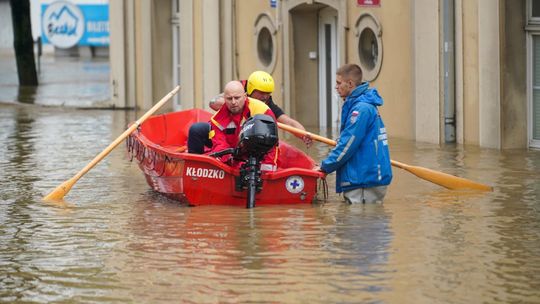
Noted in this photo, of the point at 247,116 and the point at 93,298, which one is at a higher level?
the point at 247,116

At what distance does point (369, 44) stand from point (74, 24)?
39.0m

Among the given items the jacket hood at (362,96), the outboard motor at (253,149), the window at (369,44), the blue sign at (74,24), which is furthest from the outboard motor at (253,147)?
the blue sign at (74,24)

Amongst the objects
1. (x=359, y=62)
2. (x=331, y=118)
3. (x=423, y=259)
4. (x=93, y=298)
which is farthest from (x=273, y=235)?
(x=331, y=118)

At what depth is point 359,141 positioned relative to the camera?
44.5 feet

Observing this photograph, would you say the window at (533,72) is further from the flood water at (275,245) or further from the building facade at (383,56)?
the flood water at (275,245)

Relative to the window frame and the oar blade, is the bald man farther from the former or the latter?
the window frame

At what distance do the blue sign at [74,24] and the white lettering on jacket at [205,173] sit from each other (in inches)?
1854

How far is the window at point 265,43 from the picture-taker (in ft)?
87.5

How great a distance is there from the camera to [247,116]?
14.5 meters

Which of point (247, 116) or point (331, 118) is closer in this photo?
point (247, 116)

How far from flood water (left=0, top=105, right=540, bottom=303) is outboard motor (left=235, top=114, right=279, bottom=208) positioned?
0.29 metres

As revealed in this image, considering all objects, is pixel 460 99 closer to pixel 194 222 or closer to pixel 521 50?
pixel 521 50

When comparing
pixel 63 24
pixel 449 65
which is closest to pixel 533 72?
pixel 449 65

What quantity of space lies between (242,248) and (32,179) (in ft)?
20.7
